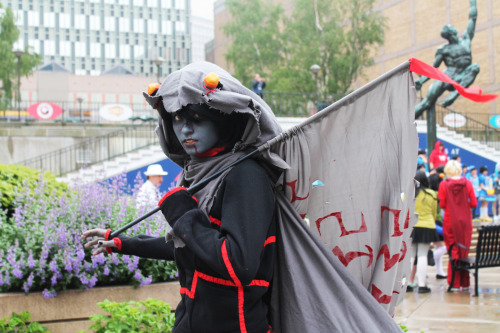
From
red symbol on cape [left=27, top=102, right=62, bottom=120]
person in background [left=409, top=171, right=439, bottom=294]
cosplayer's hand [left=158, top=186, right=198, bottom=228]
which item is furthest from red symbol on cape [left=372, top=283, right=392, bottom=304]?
red symbol on cape [left=27, top=102, right=62, bottom=120]

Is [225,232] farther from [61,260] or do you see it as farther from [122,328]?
[61,260]

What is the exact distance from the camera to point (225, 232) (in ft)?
6.45

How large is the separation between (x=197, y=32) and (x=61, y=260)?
144 m

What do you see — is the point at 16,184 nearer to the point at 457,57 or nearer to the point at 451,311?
the point at 451,311

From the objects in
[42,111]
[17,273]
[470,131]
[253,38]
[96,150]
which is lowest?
[17,273]

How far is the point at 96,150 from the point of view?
929 inches

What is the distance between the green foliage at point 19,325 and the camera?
382cm

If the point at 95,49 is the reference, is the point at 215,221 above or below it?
below

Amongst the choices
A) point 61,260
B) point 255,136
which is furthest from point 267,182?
point 61,260

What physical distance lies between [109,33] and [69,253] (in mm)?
91664

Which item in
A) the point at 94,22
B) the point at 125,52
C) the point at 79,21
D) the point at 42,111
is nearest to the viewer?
the point at 42,111

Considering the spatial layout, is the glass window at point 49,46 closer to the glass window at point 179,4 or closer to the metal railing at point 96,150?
the glass window at point 179,4

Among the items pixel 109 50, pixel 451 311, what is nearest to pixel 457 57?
pixel 451 311

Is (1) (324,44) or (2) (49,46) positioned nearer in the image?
(1) (324,44)
